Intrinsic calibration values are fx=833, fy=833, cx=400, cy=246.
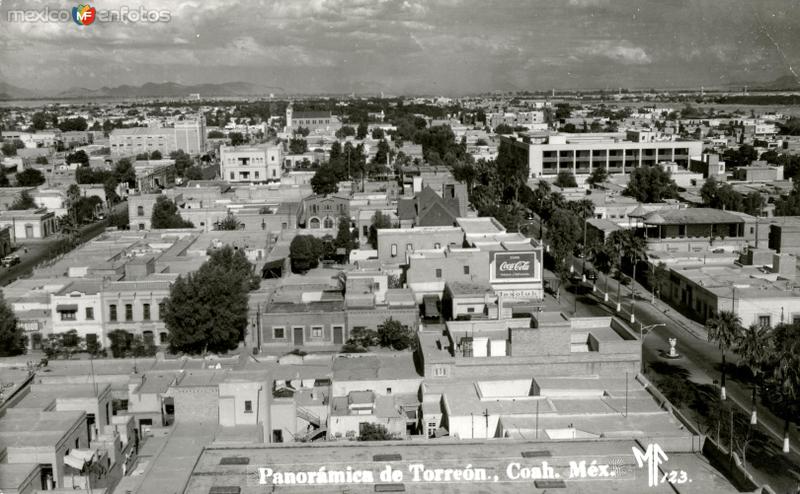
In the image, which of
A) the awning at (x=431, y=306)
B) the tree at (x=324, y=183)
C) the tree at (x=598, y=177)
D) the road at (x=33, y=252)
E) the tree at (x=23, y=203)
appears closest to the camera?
the awning at (x=431, y=306)

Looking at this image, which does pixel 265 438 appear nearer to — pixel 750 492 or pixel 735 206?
pixel 750 492

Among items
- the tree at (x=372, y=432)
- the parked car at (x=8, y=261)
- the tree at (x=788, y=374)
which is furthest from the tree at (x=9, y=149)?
the tree at (x=788, y=374)

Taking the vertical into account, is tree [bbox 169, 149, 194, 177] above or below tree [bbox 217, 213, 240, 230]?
above

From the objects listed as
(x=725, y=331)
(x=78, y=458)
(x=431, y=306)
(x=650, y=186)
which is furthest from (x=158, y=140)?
(x=78, y=458)

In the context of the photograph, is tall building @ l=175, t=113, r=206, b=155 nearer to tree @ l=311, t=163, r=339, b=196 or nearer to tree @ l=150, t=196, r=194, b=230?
tree @ l=311, t=163, r=339, b=196

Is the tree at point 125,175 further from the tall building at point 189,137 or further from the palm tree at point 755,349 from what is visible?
the palm tree at point 755,349

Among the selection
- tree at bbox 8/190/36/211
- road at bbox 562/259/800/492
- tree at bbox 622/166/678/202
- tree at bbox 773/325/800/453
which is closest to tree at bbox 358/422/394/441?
road at bbox 562/259/800/492
